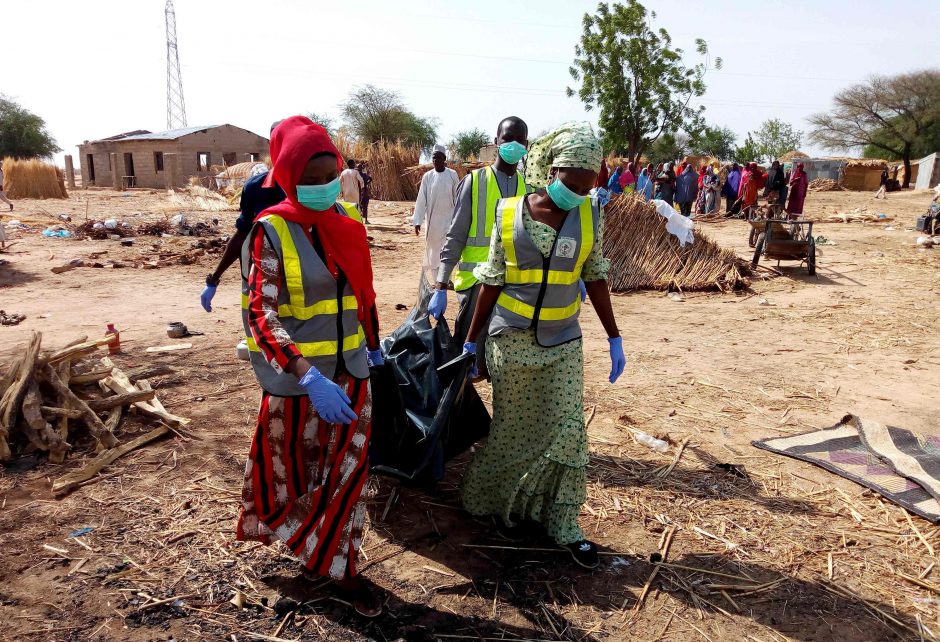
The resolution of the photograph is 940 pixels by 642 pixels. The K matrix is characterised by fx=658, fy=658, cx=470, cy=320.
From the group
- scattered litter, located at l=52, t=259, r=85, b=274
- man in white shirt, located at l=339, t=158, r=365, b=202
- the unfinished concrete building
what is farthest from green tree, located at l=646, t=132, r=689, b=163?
scattered litter, located at l=52, t=259, r=85, b=274

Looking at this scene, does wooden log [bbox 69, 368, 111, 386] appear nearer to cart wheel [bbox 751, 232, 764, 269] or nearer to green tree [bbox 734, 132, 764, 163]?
cart wheel [bbox 751, 232, 764, 269]

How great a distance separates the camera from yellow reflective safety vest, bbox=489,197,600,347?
295cm

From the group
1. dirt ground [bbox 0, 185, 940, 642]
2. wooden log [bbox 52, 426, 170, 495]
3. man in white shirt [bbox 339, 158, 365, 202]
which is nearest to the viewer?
dirt ground [bbox 0, 185, 940, 642]

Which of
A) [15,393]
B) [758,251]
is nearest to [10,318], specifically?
[15,393]

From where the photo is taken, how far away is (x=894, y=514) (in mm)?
3566

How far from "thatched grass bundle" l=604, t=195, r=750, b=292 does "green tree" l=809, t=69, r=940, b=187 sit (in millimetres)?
36348

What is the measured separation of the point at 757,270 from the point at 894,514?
7819mm

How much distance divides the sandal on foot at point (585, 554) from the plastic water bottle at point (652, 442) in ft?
4.69

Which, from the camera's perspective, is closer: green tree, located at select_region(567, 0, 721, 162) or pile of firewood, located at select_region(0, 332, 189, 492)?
pile of firewood, located at select_region(0, 332, 189, 492)

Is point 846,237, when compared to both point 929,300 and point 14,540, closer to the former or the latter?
point 929,300

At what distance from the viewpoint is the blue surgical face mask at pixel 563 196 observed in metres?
2.90

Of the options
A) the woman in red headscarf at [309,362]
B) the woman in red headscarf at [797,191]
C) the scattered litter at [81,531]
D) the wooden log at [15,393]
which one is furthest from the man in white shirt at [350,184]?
the woman in red headscarf at [309,362]

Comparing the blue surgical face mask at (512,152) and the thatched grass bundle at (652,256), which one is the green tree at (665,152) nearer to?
the thatched grass bundle at (652,256)

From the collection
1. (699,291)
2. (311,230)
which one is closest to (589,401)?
(311,230)
